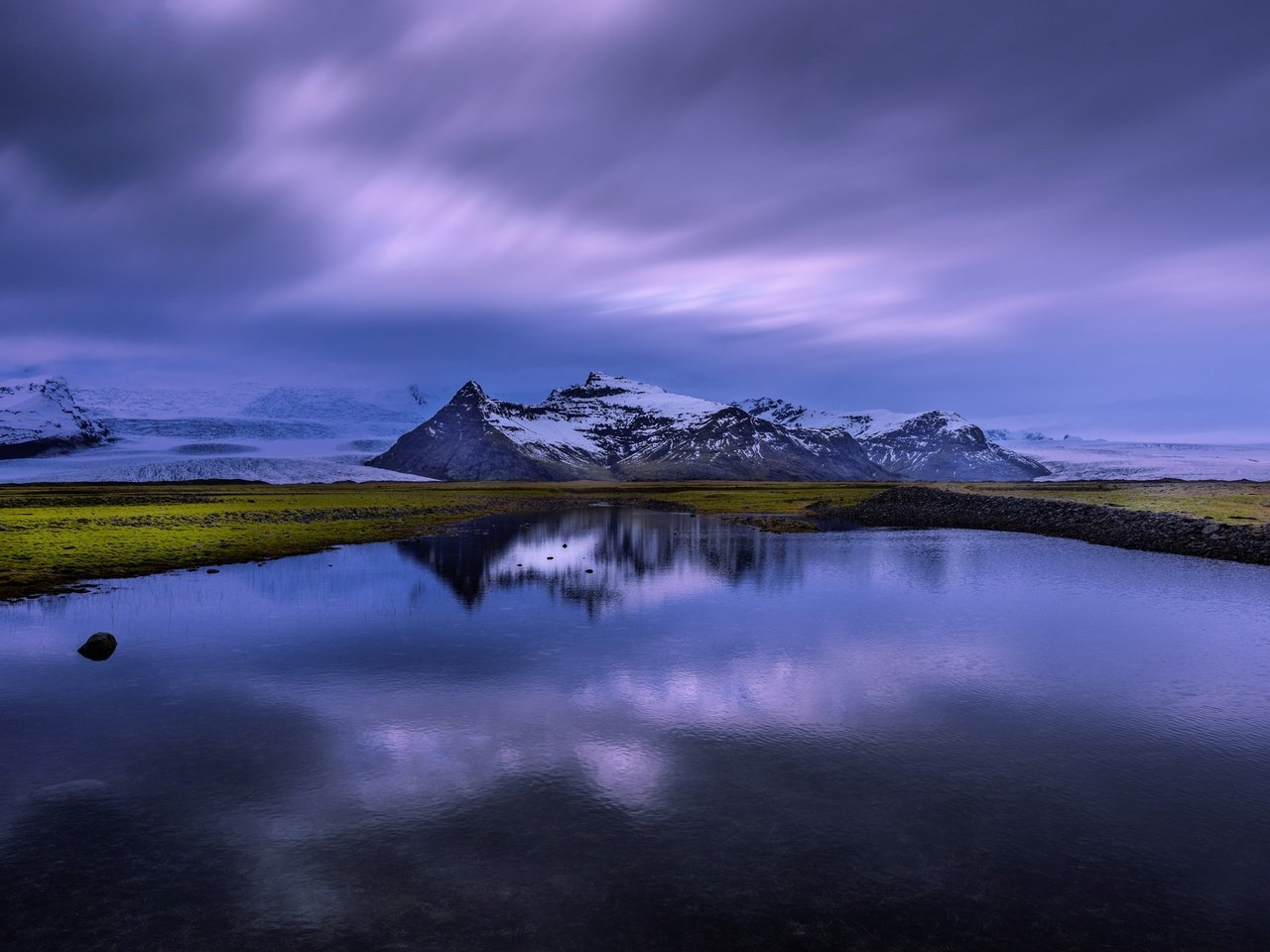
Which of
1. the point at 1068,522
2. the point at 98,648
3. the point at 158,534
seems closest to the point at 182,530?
the point at 158,534

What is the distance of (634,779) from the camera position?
50.4ft

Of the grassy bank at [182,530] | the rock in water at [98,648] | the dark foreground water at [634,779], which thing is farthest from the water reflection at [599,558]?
the rock in water at [98,648]

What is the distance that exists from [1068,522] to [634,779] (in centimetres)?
7261

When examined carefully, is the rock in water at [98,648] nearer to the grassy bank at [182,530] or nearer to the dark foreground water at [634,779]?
the dark foreground water at [634,779]

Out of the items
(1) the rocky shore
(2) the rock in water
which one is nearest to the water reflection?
(2) the rock in water

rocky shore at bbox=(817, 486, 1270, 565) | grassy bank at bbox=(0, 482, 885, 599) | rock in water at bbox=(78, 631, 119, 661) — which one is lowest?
rock in water at bbox=(78, 631, 119, 661)

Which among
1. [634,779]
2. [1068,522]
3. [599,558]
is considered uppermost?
[1068,522]

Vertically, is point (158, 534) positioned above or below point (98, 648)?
above

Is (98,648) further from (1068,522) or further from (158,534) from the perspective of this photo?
(1068,522)

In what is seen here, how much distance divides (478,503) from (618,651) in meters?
110

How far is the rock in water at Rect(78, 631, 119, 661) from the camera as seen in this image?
25.0m

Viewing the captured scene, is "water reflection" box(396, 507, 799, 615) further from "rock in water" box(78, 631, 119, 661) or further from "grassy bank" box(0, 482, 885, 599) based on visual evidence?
"rock in water" box(78, 631, 119, 661)

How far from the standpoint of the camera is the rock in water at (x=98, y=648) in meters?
25.0

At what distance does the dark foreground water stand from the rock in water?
62cm
